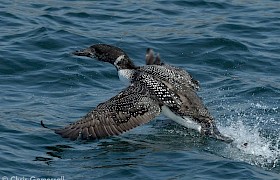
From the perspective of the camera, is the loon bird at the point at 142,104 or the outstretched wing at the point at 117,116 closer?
the outstretched wing at the point at 117,116

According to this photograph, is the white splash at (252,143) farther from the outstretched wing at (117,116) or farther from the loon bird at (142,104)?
the outstretched wing at (117,116)

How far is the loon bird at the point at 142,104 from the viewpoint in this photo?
9.76m

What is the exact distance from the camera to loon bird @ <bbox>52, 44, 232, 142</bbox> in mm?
9758

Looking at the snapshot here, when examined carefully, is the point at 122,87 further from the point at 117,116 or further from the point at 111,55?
the point at 117,116

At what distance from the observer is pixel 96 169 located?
8.98 m

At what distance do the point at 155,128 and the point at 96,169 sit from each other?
1.91 meters

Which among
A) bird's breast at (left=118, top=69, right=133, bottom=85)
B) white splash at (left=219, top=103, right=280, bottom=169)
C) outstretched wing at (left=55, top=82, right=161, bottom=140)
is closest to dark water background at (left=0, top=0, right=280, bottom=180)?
white splash at (left=219, top=103, right=280, bottom=169)

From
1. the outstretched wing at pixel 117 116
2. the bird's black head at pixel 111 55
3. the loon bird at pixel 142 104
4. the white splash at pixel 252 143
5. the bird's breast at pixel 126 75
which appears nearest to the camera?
the white splash at pixel 252 143

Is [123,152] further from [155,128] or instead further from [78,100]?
[78,100]

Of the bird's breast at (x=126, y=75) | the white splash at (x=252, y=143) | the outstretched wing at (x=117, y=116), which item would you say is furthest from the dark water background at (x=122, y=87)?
the bird's breast at (x=126, y=75)

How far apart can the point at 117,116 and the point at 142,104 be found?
0.36 m

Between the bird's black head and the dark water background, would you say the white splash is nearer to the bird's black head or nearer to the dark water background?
the dark water background

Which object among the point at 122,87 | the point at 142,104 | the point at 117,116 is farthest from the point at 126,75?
the point at 122,87

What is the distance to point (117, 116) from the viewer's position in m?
9.91
